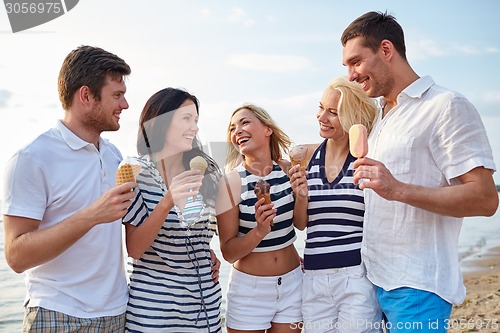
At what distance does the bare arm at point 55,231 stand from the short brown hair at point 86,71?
2.82 ft

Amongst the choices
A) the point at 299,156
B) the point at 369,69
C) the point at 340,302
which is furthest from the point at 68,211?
the point at 369,69

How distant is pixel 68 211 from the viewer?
11.4 feet

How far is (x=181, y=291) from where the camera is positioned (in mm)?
3680

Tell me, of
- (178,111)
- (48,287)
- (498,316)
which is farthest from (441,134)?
(498,316)

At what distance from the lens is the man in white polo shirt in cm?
323

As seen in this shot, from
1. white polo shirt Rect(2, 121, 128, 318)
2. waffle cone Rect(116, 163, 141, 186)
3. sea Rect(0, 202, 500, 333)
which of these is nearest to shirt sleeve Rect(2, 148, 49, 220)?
white polo shirt Rect(2, 121, 128, 318)

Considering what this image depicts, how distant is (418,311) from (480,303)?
24.1 feet

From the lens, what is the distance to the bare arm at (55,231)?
315 cm

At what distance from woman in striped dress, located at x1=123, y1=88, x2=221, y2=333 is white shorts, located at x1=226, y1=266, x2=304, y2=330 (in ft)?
1.33

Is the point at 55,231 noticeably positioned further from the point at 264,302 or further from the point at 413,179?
the point at 413,179

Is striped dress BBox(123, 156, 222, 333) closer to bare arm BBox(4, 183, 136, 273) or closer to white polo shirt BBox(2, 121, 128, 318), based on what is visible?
white polo shirt BBox(2, 121, 128, 318)

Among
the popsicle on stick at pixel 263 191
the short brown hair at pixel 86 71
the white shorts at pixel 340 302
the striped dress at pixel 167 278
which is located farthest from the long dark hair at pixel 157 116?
the white shorts at pixel 340 302

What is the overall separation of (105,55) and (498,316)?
7876mm

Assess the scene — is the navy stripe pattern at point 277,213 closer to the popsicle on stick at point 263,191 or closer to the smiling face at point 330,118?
the popsicle on stick at point 263,191
